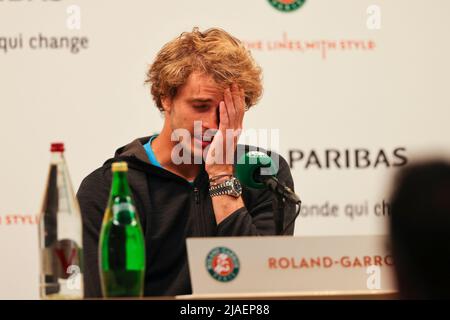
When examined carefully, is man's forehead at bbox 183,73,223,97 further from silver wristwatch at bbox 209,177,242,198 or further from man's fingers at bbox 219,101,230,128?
silver wristwatch at bbox 209,177,242,198

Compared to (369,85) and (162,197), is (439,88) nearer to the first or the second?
(369,85)

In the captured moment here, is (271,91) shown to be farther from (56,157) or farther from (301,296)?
(301,296)

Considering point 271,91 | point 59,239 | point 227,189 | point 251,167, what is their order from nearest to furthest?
point 59,239, point 251,167, point 227,189, point 271,91

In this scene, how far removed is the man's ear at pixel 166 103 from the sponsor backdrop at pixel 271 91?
0.70 metres

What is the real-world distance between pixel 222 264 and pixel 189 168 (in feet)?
3.25

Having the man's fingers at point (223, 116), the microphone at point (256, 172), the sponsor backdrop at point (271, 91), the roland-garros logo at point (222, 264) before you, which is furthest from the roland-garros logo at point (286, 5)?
the roland-garros logo at point (222, 264)

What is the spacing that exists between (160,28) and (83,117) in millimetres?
444

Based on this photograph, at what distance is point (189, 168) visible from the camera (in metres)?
2.49

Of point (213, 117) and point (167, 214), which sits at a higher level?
point (213, 117)

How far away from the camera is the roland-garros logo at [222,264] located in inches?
59.5

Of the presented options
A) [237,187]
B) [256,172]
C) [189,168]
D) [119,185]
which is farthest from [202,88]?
[119,185]

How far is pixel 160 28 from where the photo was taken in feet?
10.9
